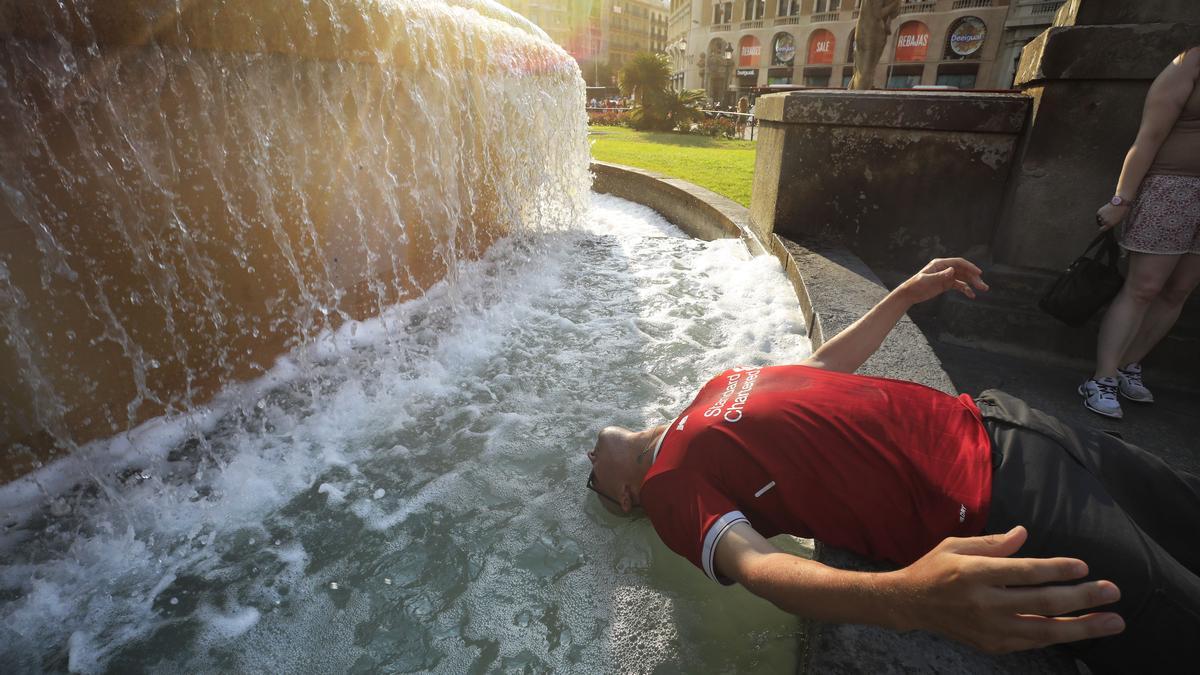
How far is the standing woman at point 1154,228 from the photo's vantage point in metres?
2.76

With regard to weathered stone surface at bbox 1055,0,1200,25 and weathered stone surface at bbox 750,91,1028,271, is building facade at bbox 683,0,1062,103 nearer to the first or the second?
weathered stone surface at bbox 750,91,1028,271

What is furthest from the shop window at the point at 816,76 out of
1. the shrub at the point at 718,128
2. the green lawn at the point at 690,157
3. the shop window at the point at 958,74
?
the green lawn at the point at 690,157

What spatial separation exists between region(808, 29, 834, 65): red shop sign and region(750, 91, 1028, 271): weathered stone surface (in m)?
43.7

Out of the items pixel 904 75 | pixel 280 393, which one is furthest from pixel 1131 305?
→ pixel 904 75

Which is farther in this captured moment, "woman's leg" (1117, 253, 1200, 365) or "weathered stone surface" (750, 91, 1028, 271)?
"weathered stone surface" (750, 91, 1028, 271)

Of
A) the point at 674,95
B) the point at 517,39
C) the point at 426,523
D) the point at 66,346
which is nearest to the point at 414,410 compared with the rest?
the point at 426,523

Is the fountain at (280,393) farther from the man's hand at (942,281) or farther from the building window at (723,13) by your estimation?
the building window at (723,13)

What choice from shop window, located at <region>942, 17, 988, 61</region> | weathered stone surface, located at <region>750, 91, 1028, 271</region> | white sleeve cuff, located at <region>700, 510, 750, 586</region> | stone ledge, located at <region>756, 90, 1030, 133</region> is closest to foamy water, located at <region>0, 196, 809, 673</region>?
white sleeve cuff, located at <region>700, 510, 750, 586</region>

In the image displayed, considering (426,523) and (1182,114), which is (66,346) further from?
(1182,114)

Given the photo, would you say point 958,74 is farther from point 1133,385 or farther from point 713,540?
point 713,540

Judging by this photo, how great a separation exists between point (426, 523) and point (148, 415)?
4.97 ft

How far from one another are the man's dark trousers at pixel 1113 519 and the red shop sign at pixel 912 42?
146 ft

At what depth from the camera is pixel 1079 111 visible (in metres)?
3.43

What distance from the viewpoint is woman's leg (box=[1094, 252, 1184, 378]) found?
9.64 ft
